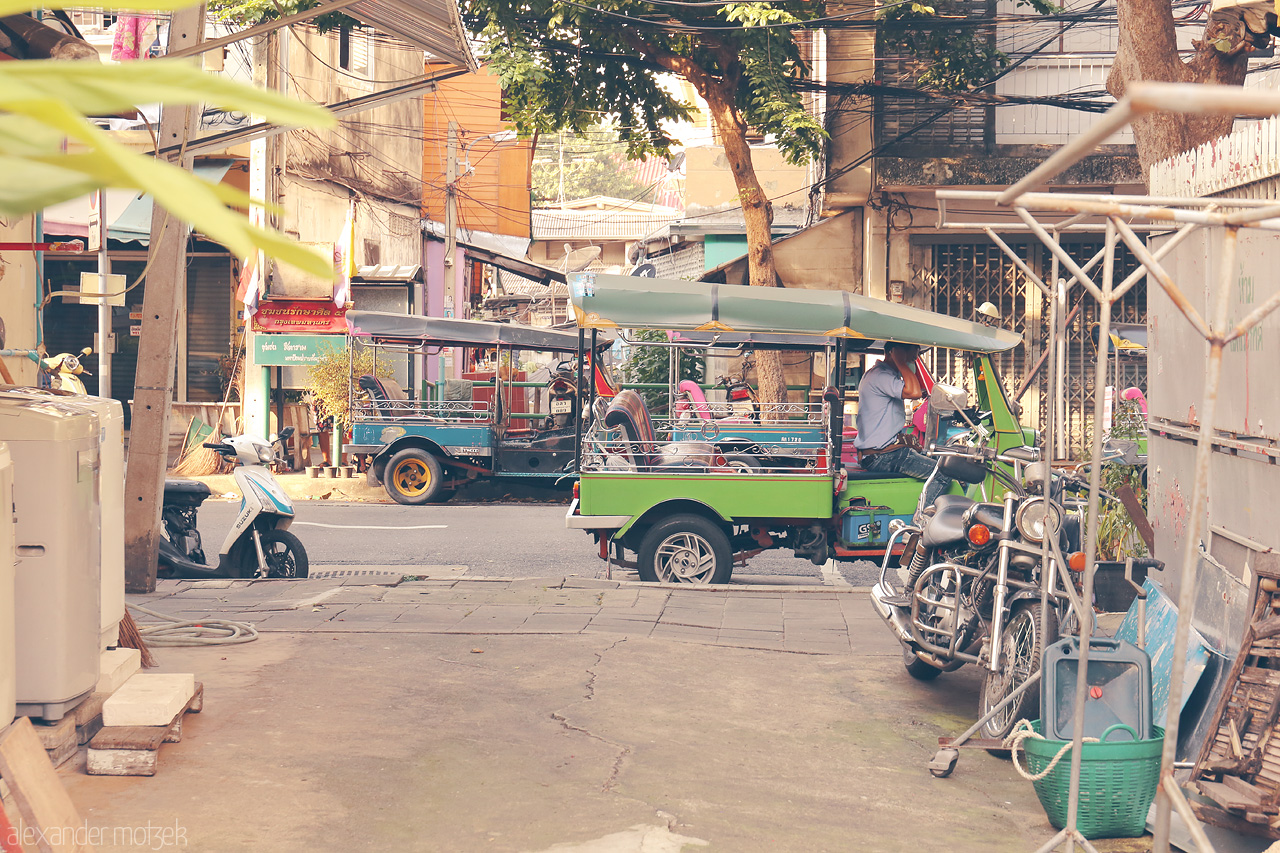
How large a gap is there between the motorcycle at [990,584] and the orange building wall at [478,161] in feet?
76.9

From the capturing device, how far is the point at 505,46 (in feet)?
48.5

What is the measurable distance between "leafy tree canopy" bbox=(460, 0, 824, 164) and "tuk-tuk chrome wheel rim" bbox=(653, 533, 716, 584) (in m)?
6.97

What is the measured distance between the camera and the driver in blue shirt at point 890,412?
872 centimetres

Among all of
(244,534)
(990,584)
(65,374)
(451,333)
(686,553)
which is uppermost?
(451,333)

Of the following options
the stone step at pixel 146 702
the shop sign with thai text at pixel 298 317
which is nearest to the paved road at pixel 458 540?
the shop sign with thai text at pixel 298 317

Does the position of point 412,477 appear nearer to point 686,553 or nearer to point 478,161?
point 686,553

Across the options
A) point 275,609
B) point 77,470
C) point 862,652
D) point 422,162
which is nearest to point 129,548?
point 275,609

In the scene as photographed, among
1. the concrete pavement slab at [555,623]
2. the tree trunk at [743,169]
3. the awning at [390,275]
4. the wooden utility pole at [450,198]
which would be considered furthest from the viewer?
the wooden utility pole at [450,198]

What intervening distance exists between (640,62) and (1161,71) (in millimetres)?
8897

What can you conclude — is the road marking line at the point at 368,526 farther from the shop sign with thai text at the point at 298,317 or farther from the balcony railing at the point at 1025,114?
the balcony railing at the point at 1025,114

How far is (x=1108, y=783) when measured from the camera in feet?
12.4

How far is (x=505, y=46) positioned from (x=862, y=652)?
10.8 metres

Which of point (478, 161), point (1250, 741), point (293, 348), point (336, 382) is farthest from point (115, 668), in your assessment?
point (478, 161)

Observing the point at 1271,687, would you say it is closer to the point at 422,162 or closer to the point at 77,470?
the point at 77,470
